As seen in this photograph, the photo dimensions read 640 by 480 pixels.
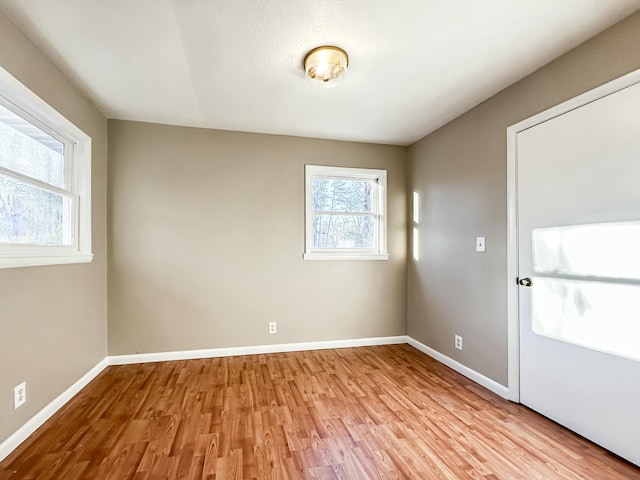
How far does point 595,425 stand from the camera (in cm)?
181

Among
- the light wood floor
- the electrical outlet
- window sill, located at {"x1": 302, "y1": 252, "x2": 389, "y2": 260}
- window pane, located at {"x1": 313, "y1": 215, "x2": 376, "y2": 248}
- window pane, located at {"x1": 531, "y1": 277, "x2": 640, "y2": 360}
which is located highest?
window pane, located at {"x1": 313, "y1": 215, "x2": 376, "y2": 248}

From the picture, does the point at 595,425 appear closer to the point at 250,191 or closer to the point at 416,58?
the point at 416,58

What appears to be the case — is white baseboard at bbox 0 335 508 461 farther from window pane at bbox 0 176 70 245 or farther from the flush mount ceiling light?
the flush mount ceiling light

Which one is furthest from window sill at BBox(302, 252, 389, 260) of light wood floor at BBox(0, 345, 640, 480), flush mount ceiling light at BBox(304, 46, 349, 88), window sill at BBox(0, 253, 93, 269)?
window sill at BBox(0, 253, 93, 269)

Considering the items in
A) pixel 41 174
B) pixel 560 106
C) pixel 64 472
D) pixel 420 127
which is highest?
pixel 420 127

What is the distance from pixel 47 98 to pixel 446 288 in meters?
3.49

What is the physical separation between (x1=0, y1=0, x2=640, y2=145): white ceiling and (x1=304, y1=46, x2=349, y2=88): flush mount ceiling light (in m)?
0.06

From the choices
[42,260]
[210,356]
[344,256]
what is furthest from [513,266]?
[42,260]

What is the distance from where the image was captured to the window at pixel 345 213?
11.8ft

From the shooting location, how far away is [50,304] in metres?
2.13

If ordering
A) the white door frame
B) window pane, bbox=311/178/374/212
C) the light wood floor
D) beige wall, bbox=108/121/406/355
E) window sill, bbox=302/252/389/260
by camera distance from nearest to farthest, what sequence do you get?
1. the light wood floor
2. the white door frame
3. beige wall, bbox=108/121/406/355
4. window sill, bbox=302/252/389/260
5. window pane, bbox=311/178/374/212

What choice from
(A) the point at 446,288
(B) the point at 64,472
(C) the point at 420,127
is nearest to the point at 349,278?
(A) the point at 446,288

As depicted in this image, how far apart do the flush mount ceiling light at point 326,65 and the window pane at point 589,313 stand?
1941 millimetres

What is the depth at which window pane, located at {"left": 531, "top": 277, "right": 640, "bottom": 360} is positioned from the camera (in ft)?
5.43
